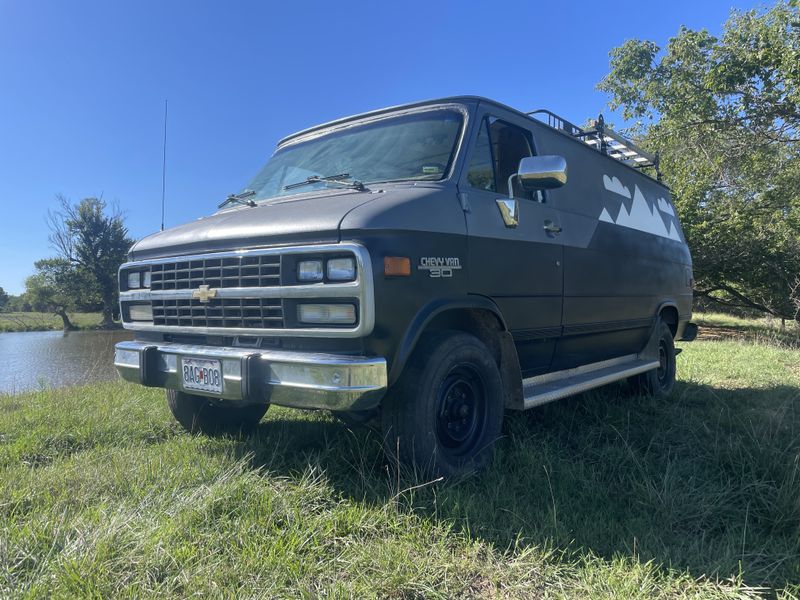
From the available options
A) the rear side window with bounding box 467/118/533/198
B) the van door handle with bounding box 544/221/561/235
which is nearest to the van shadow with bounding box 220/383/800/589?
the van door handle with bounding box 544/221/561/235

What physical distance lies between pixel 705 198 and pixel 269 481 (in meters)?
17.7

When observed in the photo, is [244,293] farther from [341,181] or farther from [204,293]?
[341,181]

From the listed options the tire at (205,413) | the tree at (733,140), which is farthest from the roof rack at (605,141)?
the tree at (733,140)

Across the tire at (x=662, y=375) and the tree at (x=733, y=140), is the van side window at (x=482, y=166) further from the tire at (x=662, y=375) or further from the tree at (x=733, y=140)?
the tree at (x=733, y=140)

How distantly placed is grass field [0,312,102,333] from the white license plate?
37.3m

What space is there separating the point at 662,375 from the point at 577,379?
103 inches

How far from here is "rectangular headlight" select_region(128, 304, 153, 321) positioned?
11.8 feet

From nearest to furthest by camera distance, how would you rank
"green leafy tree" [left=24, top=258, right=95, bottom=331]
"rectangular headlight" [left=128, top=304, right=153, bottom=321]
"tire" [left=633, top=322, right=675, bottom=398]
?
"rectangular headlight" [left=128, top=304, right=153, bottom=321]
"tire" [left=633, top=322, right=675, bottom=398]
"green leafy tree" [left=24, top=258, right=95, bottom=331]

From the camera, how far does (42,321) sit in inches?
1467

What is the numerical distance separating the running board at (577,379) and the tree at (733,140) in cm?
851

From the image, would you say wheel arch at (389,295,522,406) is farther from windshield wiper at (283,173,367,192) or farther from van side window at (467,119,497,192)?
windshield wiper at (283,173,367,192)

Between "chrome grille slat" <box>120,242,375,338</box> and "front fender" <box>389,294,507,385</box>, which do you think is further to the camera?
"front fender" <box>389,294,507,385</box>

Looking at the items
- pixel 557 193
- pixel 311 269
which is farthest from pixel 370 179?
pixel 557 193

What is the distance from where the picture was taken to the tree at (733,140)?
38.7 feet
